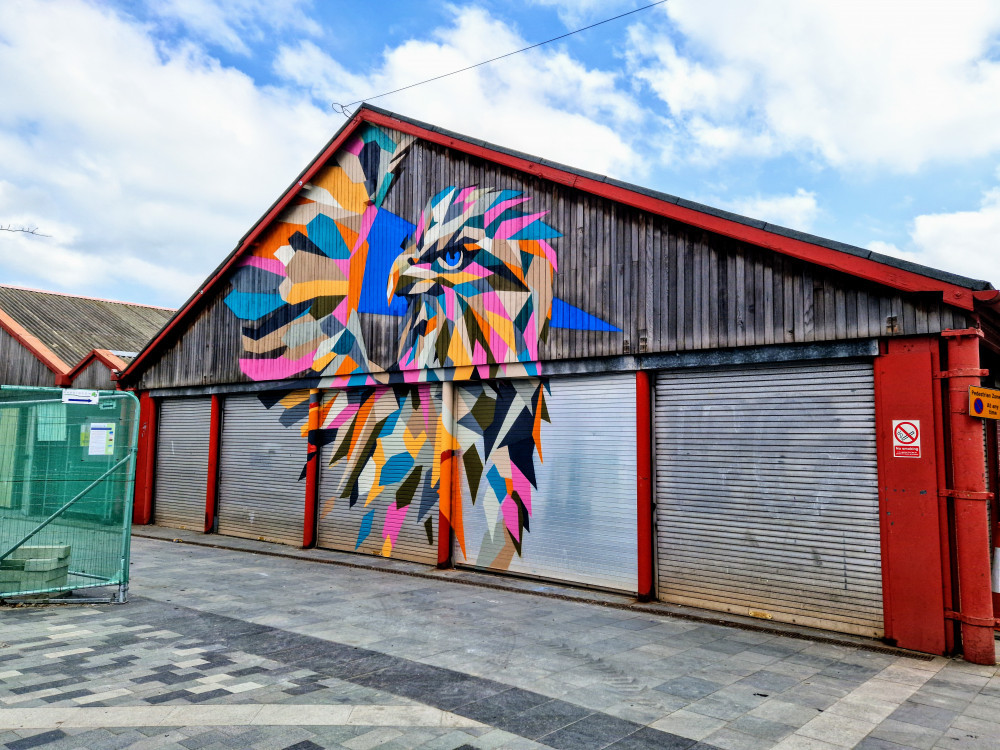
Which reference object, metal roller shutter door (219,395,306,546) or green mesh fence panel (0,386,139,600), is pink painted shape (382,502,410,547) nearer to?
metal roller shutter door (219,395,306,546)

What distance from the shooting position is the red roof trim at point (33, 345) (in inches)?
757

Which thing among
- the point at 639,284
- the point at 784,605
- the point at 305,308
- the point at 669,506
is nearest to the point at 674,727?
the point at 784,605

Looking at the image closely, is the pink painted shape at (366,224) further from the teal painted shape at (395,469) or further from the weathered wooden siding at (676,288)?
the teal painted shape at (395,469)

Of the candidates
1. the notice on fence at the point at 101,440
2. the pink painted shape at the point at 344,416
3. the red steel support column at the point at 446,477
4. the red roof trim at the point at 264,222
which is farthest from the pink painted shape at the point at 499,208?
the notice on fence at the point at 101,440

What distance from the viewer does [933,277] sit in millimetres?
7441

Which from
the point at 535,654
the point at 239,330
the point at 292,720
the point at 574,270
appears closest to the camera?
the point at 292,720

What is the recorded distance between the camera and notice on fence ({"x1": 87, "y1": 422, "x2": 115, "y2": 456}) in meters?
9.48

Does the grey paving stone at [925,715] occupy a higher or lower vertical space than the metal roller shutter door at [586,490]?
lower

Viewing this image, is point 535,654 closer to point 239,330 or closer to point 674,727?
point 674,727

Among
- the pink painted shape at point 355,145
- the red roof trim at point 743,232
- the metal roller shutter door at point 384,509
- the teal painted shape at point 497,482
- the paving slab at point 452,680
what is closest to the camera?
the paving slab at point 452,680

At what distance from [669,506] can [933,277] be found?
13.4 feet

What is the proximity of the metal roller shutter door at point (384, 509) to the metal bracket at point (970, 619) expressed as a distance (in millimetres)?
7305

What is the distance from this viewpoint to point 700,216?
9195mm

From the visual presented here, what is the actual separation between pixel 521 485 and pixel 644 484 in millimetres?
2150
